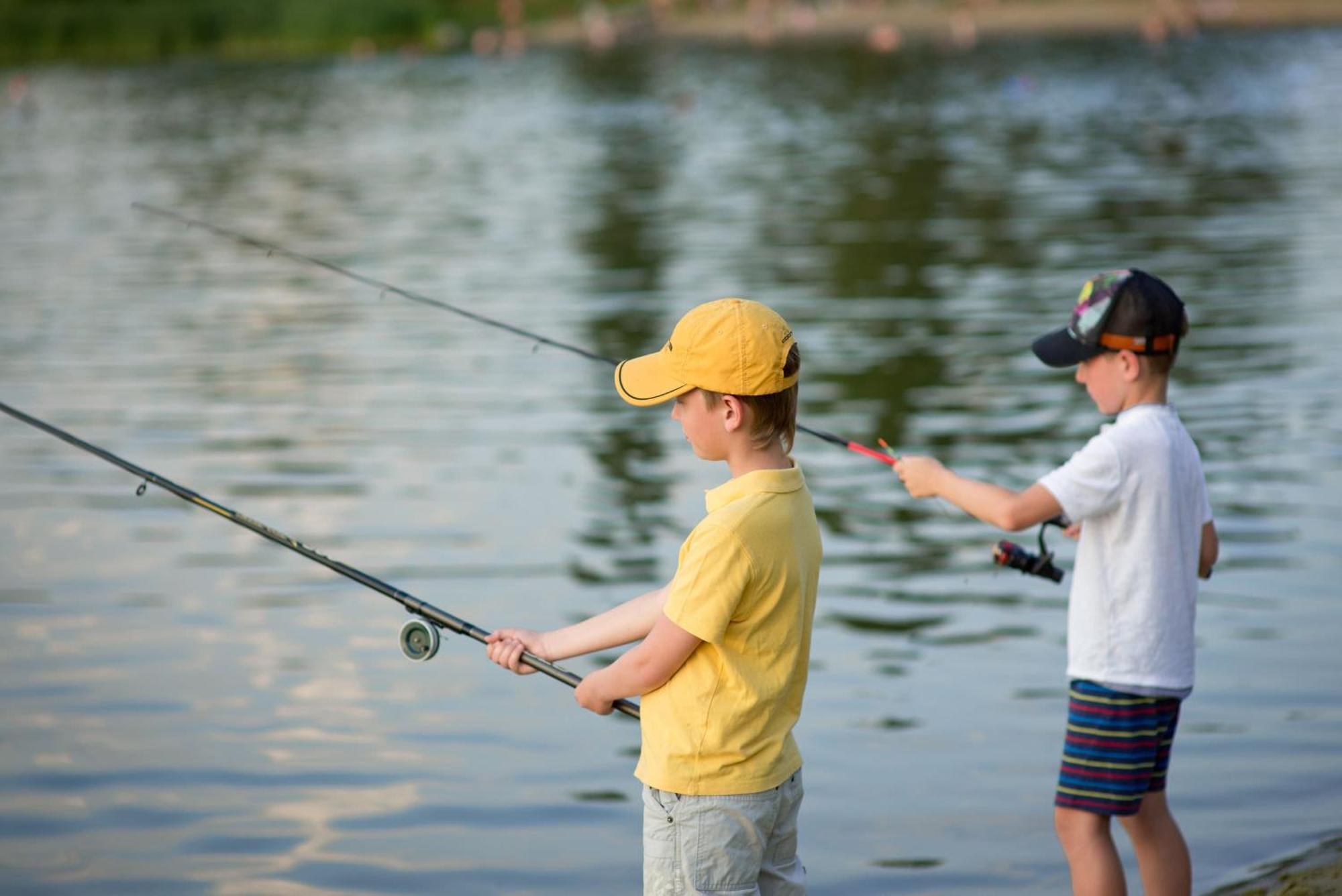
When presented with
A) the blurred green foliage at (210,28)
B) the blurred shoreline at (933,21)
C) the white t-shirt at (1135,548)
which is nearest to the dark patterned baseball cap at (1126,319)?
the white t-shirt at (1135,548)

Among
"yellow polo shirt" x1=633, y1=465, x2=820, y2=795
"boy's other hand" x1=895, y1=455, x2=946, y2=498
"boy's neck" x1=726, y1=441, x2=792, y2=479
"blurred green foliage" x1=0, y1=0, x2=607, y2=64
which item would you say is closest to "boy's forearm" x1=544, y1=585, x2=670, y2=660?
"yellow polo shirt" x1=633, y1=465, x2=820, y2=795

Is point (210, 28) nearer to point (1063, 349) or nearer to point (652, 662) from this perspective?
point (1063, 349)

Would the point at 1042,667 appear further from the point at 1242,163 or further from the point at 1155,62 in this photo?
the point at 1155,62

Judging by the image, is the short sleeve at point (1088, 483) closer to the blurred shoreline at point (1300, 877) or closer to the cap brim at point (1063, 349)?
the cap brim at point (1063, 349)

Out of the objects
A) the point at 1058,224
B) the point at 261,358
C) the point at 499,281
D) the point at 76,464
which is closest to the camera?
the point at 76,464

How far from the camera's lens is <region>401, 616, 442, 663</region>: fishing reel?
3.42 meters

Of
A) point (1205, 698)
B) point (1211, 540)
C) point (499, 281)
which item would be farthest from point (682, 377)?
point (499, 281)

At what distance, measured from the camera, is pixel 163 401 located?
10.4 metres

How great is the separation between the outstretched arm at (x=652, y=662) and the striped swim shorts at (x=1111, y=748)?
0.84 metres

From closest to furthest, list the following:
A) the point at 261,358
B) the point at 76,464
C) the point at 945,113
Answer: the point at 76,464
the point at 261,358
the point at 945,113

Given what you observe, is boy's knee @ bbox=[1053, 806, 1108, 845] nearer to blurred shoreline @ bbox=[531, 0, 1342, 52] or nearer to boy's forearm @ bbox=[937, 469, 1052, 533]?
boy's forearm @ bbox=[937, 469, 1052, 533]

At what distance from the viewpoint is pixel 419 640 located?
11.3ft

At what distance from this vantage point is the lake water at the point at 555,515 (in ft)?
15.9

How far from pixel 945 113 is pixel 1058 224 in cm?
1455
